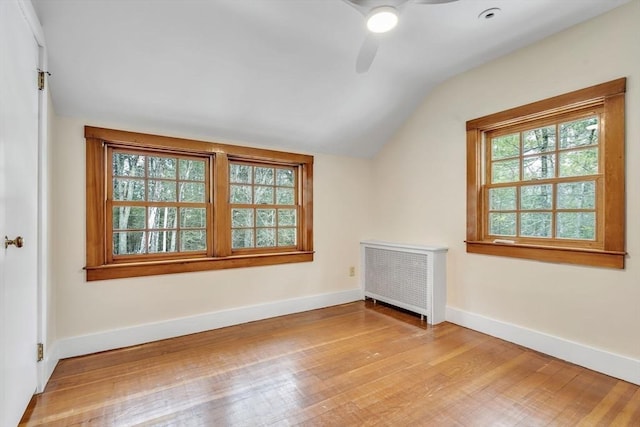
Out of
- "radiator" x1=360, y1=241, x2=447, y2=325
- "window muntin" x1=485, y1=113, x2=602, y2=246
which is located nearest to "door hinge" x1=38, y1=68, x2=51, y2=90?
"radiator" x1=360, y1=241, x2=447, y2=325

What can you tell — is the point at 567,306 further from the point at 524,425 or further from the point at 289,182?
the point at 289,182

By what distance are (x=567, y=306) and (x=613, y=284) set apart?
0.35m

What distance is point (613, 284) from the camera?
7.23 ft

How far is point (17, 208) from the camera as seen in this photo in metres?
1.61

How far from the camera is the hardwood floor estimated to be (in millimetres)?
1759

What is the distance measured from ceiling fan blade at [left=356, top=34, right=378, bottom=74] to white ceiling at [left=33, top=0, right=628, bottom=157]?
0.98 ft

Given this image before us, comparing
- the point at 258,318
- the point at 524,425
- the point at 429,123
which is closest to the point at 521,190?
the point at 429,123

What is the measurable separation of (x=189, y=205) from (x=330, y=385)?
2099 mm

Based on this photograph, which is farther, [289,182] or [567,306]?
[289,182]

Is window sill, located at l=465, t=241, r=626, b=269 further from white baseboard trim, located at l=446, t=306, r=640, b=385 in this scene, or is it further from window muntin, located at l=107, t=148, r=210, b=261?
window muntin, located at l=107, t=148, r=210, b=261

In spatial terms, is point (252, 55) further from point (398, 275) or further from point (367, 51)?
point (398, 275)

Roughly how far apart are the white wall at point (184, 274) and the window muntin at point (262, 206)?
30 cm

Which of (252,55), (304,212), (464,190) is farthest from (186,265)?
→ (464,190)

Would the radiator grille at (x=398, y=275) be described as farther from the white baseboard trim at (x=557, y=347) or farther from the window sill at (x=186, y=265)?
the window sill at (x=186, y=265)
